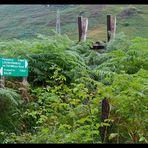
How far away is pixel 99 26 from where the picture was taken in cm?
3953

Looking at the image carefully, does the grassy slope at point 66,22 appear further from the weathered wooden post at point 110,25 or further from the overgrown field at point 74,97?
Answer: the overgrown field at point 74,97

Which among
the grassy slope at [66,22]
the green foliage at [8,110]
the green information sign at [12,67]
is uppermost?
the green information sign at [12,67]

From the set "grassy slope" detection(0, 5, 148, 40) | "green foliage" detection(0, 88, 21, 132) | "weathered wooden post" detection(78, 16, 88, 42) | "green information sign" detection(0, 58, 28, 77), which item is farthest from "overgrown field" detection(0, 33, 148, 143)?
"grassy slope" detection(0, 5, 148, 40)

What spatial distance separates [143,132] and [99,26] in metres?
35.8

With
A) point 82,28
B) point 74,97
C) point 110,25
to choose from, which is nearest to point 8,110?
point 74,97

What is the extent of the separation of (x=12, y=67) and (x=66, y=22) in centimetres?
3873

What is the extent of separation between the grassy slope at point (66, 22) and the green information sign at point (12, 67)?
2763 cm

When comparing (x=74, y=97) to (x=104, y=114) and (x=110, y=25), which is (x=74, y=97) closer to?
(x=104, y=114)

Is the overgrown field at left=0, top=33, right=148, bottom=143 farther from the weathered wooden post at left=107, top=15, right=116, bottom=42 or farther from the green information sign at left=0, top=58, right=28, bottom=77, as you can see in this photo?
the weathered wooden post at left=107, top=15, right=116, bottom=42

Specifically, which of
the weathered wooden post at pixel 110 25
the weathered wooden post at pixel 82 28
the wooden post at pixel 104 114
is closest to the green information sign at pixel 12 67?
the wooden post at pixel 104 114

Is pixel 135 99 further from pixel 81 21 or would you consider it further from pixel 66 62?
pixel 81 21

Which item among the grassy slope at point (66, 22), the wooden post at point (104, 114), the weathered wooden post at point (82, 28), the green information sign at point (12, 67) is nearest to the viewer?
the wooden post at point (104, 114)

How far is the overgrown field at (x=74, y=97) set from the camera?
4.33 meters
